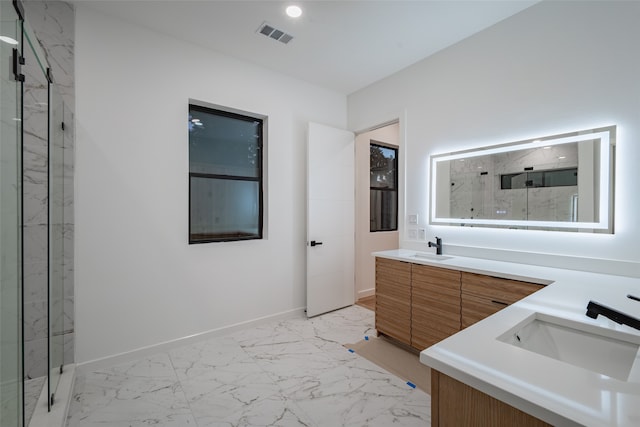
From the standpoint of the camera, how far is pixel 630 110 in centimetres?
191

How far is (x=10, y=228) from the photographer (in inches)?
53.9

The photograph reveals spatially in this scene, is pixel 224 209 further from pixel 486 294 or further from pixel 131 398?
pixel 486 294

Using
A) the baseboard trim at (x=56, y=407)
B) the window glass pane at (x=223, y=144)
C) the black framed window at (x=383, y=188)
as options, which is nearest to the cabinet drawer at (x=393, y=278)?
the black framed window at (x=383, y=188)

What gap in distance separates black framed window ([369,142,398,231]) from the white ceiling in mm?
1589

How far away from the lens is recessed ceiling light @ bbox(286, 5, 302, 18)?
2.36 meters

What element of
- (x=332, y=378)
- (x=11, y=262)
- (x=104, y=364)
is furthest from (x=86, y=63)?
(x=332, y=378)


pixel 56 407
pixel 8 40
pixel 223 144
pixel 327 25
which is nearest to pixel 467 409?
pixel 8 40

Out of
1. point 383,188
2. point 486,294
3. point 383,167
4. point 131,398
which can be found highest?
point 383,167

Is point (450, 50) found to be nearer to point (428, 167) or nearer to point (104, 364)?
point (428, 167)

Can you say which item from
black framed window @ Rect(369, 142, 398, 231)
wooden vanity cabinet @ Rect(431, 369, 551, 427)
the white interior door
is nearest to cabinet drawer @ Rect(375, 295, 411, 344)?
the white interior door

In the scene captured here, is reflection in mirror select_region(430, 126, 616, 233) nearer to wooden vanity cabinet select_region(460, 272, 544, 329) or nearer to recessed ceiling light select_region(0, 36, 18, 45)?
wooden vanity cabinet select_region(460, 272, 544, 329)

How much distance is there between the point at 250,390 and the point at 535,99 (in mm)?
3141

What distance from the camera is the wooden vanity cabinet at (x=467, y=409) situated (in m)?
0.70

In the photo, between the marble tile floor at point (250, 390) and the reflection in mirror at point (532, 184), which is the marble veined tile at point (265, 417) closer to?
the marble tile floor at point (250, 390)
